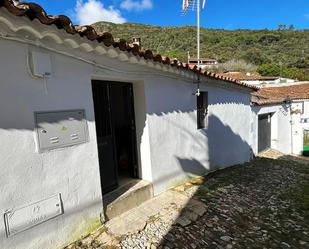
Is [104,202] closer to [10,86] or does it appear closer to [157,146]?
[157,146]

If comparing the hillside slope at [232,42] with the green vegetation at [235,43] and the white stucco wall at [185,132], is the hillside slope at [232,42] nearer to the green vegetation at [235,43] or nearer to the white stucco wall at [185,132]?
the green vegetation at [235,43]

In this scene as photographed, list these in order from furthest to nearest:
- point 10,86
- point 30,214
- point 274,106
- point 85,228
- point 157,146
Answer: point 274,106 → point 157,146 → point 85,228 → point 30,214 → point 10,86

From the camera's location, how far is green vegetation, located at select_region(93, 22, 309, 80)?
147ft

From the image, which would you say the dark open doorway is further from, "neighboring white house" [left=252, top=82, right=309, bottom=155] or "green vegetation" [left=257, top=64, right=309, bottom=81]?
"green vegetation" [left=257, top=64, right=309, bottom=81]

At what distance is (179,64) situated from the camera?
584 centimetres

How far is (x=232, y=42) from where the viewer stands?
176 ft

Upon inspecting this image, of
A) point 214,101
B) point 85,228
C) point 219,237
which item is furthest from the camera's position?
point 214,101

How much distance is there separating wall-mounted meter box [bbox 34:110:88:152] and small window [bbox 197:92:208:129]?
4659 millimetres

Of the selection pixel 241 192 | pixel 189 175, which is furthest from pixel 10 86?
pixel 241 192

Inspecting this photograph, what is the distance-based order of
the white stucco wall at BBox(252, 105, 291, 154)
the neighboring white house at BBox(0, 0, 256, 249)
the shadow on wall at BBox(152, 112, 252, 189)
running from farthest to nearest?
the white stucco wall at BBox(252, 105, 291, 154), the shadow on wall at BBox(152, 112, 252, 189), the neighboring white house at BBox(0, 0, 256, 249)

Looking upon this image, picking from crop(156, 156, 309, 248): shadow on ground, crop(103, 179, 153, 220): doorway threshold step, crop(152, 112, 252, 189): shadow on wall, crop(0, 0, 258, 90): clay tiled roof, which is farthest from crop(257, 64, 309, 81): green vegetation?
crop(0, 0, 258, 90): clay tiled roof

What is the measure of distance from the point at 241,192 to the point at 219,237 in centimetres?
263

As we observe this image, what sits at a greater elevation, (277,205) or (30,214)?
(30,214)

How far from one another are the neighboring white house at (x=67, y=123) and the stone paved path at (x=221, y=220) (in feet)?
1.78
